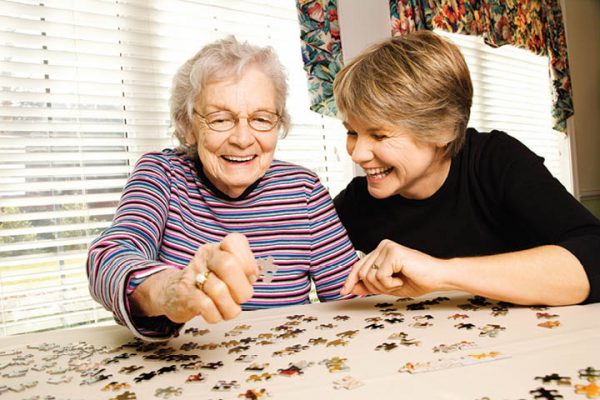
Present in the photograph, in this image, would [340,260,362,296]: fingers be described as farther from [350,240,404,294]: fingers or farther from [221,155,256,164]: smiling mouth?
[221,155,256,164]: smiling mouth

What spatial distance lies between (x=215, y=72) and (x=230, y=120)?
0.17m

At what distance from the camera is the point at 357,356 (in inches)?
43.3

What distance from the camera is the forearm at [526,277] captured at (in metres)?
1.39

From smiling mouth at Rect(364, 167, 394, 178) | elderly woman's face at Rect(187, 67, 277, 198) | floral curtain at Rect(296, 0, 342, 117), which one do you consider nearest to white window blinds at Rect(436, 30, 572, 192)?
floral curtain at Rect(296, 0, 342, 117)

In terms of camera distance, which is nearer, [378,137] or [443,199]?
[378,137]

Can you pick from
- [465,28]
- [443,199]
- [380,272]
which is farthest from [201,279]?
[465,28]

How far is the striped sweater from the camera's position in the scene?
181cm

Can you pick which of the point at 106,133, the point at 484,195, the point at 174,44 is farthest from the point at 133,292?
the point at 174,44

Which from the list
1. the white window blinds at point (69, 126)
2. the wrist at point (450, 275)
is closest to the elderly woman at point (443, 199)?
the wrist at point (450, 275)

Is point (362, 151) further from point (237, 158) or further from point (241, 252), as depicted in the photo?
point (241, 252)

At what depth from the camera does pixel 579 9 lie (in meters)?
6.77

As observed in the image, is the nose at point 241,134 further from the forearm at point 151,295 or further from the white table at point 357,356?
the forearm at point 151,295

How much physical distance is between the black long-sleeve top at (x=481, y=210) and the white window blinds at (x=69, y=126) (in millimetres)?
1575

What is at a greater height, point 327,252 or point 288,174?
point 288,174
